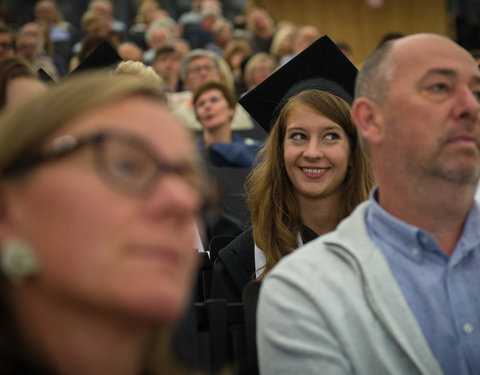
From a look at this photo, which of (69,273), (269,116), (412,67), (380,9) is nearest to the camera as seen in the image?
(69,273)

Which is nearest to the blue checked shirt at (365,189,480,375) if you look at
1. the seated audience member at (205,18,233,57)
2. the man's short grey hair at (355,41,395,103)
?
the man's short grey hair at (355,41,395,103)

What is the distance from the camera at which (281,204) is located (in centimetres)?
279

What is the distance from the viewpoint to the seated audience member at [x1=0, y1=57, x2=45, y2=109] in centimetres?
207

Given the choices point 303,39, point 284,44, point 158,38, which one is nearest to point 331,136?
point 303,39

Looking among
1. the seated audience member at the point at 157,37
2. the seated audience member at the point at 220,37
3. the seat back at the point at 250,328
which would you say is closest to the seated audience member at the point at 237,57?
the seated audience member at the point at 157,37

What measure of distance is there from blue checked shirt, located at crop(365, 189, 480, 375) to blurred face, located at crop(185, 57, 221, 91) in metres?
4.67

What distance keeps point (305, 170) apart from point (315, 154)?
86 mm

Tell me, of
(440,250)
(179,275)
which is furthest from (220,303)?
(179,275)

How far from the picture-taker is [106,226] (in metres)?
0.94

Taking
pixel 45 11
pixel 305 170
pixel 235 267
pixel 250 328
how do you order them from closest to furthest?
1. pixel 250 328
2. pixel 235 267
3. pixel 305 170
4. pixel 45 11

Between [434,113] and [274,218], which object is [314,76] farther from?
[434,113]

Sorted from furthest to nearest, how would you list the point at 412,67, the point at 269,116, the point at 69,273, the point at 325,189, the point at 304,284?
1. the point at 269,116
2. the point at 325,189
3. the point at 412,67
4. the point at 304,284
5. the point at 69,273

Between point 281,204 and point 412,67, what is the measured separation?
39.7 inches

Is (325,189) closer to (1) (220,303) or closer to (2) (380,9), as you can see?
(1) (220,303)
